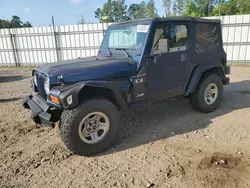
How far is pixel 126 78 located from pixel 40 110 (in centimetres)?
147

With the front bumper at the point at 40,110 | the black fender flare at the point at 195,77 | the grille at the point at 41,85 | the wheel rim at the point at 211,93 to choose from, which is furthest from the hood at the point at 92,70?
the wheel rim at the point at 211,93

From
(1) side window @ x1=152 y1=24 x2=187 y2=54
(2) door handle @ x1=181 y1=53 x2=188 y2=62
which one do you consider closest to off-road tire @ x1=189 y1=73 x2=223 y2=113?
(2) door handle @ x1=181 y1=53 x2=188 y2=62

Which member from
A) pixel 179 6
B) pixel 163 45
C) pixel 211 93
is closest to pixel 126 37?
pixel 163 45

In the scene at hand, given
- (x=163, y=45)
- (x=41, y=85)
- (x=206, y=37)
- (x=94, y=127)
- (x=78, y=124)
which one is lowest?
(x=94, y=127)

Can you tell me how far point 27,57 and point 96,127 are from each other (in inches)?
470

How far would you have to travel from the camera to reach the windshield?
3807 mm

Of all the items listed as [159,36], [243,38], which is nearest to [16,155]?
[159,36]

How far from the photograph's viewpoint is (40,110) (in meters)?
3.46

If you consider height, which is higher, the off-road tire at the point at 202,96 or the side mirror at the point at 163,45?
the side mirror at the point at 163,45

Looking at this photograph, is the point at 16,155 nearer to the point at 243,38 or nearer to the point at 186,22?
the point at 186,22

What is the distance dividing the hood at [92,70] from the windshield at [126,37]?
1.22 feet

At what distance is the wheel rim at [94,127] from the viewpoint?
3.27 m

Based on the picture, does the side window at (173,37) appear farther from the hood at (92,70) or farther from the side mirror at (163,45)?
the hood at (92,70)

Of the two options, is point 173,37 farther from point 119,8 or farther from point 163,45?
point 119,8
